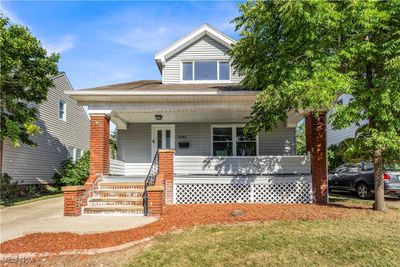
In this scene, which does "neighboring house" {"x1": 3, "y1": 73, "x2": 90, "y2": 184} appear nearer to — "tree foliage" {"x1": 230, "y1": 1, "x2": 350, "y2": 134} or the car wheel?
"tree foliage" {"x1": 230, "y1": 1, "x2": 350, "y2": 134}

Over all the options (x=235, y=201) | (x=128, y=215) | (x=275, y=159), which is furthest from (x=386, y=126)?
(x=128, y=215)

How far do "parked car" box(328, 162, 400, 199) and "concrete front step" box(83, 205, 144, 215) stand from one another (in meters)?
9.05

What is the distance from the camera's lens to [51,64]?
12.8 m

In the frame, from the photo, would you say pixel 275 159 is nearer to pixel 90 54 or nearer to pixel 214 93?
pixel 214 93

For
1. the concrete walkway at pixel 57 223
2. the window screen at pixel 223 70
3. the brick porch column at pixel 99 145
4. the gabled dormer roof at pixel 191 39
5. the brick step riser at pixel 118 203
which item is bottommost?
the concrete walkway at pixel 57 223

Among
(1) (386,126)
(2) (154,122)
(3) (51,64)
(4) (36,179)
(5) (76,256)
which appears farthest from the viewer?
(4) (36,179)

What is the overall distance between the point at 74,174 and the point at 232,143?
9947 millimetres

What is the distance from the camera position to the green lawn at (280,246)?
484 centimetres

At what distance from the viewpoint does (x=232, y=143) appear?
13891mm

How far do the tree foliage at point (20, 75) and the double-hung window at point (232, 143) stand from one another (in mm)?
7413

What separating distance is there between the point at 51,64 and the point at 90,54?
6.41 ft

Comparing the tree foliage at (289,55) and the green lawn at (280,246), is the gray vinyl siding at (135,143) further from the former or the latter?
the green lawn at (280,246)

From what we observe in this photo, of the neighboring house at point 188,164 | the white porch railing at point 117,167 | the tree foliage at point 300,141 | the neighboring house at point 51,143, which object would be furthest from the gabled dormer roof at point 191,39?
the tree foliage at point 300,141

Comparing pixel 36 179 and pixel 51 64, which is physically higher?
pixel 51 64
